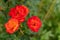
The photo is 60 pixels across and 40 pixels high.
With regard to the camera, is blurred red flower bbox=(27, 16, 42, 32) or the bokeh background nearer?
blurred red flower bbox=(27, 16, 42, 32)

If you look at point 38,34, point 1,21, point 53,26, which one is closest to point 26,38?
point 38,34

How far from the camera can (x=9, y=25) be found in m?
1.07

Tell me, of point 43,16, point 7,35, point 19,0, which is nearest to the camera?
point 7,35

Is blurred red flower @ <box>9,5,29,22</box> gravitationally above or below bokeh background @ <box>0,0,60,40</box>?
above

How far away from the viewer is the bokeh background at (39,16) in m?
1.22

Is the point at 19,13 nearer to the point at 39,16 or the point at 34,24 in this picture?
the point at 34,24

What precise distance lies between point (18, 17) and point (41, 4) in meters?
0.33

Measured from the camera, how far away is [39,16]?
1403 millimetres

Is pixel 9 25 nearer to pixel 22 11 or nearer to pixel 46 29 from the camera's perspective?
pixel 22 11

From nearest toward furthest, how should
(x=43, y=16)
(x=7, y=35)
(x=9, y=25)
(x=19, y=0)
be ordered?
(x=9, y=25), (x=7, y=35), (x=19, y=0), (x=43, y=16)

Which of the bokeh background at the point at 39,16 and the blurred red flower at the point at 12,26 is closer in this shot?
the blurred red flower at the point at 12,26

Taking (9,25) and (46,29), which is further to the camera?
(46,29)

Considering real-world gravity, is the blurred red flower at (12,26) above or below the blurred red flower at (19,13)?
below

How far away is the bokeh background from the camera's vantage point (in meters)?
1.22
